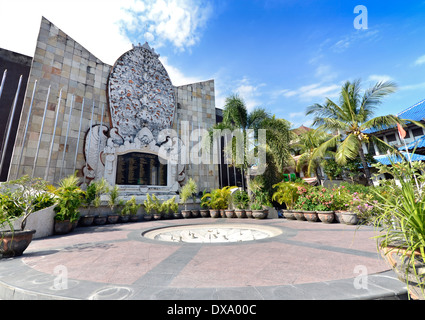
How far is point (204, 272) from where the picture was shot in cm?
290

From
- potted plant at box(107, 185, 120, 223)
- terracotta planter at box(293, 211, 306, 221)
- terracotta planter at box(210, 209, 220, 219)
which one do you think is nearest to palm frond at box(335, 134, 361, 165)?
terracotta planter at box(293, 211, 306, 221)

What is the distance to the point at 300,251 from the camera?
399cm

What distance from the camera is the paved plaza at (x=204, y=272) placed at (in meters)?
2.09

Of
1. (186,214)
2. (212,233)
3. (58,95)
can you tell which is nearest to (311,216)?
(212,233)

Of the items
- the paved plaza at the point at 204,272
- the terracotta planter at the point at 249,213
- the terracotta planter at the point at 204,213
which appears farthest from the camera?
the terracotta planter at the point at 204,213

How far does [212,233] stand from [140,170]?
24.2 feet

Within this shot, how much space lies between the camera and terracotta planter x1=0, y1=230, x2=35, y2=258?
3746 millimetres

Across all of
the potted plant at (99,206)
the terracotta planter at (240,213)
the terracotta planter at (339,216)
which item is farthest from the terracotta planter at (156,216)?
the terracotta planter at (339,216)

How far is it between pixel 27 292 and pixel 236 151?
10697 millimetres

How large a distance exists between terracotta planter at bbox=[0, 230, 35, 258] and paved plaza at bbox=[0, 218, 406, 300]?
22 centimetres

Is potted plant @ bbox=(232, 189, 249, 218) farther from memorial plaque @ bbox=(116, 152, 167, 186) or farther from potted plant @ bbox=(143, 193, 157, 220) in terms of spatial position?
memorial plaque @ bbox=(116, 152, 167, 186)

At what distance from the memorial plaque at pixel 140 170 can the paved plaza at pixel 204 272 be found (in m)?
7.44

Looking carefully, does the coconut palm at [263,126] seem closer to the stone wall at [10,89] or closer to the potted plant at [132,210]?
the potted plant at [132,210]
